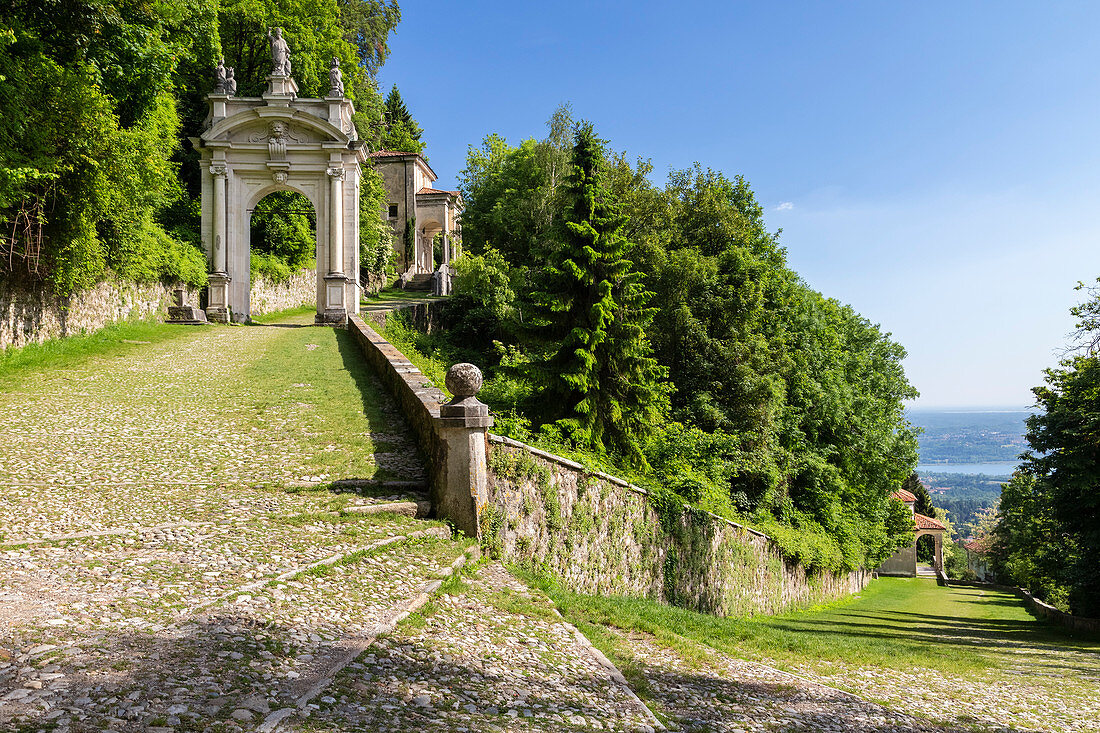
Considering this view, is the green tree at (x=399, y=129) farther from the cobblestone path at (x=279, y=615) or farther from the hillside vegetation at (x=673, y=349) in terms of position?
the cobblestone path at (x=279, y=615)

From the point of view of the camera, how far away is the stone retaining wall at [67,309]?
14016mm

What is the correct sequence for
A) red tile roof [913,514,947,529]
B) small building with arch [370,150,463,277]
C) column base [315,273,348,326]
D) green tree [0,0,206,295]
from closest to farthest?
green tree [0,0,206,295]
column base [315,273,348,326]
small building with arch [370,150,463,277]
red tile roof [913,514,947,529]

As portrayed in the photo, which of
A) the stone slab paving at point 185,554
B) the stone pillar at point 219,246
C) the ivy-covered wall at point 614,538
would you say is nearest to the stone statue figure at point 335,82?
the stone pillar at point 219,246

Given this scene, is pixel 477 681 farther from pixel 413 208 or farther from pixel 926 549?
pixel 926 549

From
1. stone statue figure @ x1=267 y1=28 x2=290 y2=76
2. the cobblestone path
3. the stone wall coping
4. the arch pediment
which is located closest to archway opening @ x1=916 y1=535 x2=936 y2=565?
the stone wall coping

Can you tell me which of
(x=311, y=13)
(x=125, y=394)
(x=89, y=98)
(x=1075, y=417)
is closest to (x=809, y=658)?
(x=125, y=394)

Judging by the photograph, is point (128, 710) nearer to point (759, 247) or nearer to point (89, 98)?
point (89, 98)

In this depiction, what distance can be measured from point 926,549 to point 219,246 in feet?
246

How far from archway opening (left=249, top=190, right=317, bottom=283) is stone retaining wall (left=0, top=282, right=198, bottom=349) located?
9832 millimetres

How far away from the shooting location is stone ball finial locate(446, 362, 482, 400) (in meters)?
7.31

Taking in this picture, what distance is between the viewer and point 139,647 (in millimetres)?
3941

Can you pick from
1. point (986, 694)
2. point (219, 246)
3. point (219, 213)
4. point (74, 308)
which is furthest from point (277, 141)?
point (986, 694)

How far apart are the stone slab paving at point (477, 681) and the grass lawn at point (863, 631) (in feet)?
2.87

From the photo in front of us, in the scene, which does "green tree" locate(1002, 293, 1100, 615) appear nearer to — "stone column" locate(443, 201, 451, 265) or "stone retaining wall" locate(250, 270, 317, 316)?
"stone retaining wall" locate(250, 270, 317, 316)
